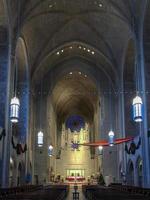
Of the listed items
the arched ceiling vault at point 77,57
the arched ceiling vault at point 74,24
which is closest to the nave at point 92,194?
the arched ceiling vault at point 74,24

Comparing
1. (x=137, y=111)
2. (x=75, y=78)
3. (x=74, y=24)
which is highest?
(x=74, y=24)

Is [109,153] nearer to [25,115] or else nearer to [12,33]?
[25,115]

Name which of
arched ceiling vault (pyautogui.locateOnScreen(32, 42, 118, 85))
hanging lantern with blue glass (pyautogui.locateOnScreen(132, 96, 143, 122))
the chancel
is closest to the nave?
the chancel

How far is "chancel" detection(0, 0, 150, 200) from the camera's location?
71.7ft

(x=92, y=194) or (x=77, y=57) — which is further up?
(x=77, y=57)

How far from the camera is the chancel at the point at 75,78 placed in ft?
71.7

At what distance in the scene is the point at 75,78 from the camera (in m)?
43.0

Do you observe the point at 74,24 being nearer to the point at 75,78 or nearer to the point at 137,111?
the point at 75,78

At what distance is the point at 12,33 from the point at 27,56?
7000 millimetres

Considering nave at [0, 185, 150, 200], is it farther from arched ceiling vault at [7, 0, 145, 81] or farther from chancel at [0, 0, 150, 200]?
arched ceiling vault at [7, 0, 145, 81]

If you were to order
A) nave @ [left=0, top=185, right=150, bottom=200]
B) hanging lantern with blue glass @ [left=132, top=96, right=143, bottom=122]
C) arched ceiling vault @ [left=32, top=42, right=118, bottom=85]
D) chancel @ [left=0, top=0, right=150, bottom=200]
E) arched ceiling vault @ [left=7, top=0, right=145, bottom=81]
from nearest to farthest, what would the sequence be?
nave @ [left=0, top=185, right=150, bottom=200]
hanging lantern with blue glass @ [left=132, top=96, right=143, bottom=122]
chancel @ [left=0, top=0, right=150, bottom=200]
arched ceiling vault @ [left=7, top=0, right=145, bottom=81]
arched ceiling vault @ [left=32, top=42, right=118, bottom=85]

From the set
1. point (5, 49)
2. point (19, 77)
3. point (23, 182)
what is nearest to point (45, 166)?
point (23, 182)

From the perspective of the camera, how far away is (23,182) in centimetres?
2995

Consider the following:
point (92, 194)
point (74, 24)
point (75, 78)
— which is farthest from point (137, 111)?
point (75, 78)
